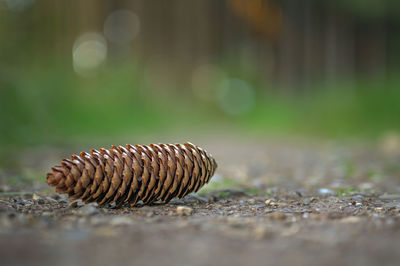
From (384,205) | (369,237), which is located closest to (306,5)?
(384,205)

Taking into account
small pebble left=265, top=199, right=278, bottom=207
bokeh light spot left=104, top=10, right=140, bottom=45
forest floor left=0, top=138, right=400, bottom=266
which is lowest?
small pebble left=265, top=199, right=278, bottom=207

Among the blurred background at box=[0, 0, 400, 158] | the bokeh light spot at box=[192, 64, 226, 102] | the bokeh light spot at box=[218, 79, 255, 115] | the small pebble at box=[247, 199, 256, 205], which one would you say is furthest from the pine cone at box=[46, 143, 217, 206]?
the bokeh light spot at box=[192, 64, 226, 102]

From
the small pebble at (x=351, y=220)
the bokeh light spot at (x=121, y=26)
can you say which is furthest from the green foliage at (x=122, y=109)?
the small pebble at (x=351, y=220)

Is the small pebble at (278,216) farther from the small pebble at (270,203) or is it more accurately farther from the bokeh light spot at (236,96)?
the bokeh light spot at (236,96)

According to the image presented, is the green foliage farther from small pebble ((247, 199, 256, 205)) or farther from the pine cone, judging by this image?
small pebble ((247, 199, 256, 205))

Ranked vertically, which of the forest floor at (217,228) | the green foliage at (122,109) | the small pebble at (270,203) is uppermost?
the green foliage at (122,109)

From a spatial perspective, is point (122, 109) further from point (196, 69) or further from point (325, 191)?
point (325, 191)
